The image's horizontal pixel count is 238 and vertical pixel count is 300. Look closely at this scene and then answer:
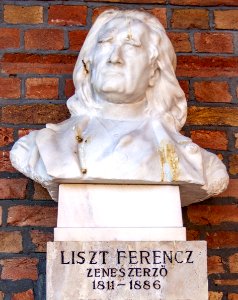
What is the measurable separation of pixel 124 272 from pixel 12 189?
2.91 feet

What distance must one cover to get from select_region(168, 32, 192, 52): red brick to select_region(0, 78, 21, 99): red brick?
685 millimetres

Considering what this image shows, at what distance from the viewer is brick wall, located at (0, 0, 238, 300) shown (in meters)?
3.04

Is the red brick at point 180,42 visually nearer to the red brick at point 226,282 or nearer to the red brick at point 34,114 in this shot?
the red brick at point 34,114

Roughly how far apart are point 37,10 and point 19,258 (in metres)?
1.07

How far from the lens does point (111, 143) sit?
2.50 m

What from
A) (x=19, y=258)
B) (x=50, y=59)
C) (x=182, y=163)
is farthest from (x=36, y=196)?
(x=182, y=163)

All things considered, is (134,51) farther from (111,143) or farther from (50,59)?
(50,59)

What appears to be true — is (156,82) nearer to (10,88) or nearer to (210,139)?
(210,139)

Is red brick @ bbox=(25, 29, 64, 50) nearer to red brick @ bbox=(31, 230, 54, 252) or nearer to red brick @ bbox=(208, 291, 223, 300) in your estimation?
red brick @ bbox=(31, 230, 54, 252)

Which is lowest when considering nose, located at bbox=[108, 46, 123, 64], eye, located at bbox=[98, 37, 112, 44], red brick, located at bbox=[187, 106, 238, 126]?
nose, located at bbox=[108, 46, 123, 64]

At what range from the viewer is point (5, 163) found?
10.2ft

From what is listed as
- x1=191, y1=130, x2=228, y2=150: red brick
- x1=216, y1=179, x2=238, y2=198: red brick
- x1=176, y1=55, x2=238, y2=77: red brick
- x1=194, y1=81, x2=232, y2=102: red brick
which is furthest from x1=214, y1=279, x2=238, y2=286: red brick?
x1=176, y1=55, x2=238, y2=77: red brick

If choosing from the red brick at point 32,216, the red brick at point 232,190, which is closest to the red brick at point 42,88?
the red brick at point 32,216

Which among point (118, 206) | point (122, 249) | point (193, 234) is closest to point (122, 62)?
point (118, 206)
